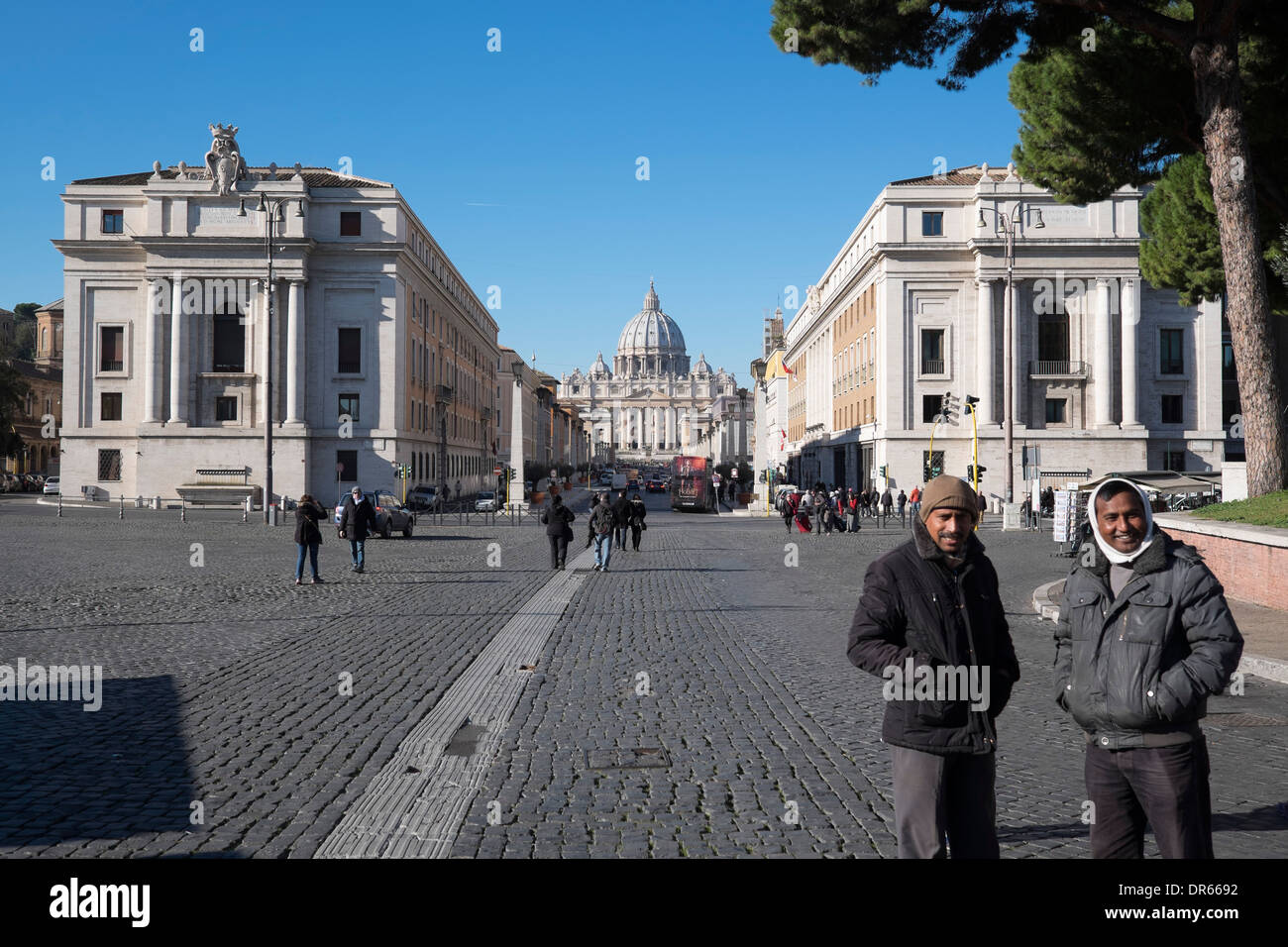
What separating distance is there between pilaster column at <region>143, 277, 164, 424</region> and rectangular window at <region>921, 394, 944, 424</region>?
36.1m

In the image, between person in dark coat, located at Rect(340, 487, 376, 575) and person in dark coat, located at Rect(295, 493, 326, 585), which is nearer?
person in dark coat, located at Rect(295, 493, 326, 585)

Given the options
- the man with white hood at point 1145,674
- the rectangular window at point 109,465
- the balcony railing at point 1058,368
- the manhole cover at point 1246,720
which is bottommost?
the manhole cover at point 1246,720

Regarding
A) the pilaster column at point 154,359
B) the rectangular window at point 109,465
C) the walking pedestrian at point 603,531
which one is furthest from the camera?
the rectangular window at point 109,465

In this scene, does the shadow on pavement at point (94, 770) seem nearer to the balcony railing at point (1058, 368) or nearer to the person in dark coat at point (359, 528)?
the person in dark coat at point (359, 528)

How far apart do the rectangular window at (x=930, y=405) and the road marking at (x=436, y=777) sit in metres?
43.2

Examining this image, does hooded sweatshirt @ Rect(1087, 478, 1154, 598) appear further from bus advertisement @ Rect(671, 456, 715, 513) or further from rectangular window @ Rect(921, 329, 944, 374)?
bus advertisement @ Rect(671, 456, 715, 513)

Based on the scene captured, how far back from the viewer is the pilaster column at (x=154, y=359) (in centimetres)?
5331

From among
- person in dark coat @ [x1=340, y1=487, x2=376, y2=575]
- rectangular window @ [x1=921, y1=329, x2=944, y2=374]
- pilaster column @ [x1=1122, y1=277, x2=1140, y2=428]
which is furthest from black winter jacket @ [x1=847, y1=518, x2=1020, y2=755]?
pilaster column @ [x1=1122, y1=277, x2=1140, y2=428]

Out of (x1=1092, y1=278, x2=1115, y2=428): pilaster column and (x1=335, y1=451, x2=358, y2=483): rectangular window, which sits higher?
(x1=1092, y1=278, x2=1115, y2=428): pilaster column

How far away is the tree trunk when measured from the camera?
16.2 meters

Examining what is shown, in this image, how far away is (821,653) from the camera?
10.8m

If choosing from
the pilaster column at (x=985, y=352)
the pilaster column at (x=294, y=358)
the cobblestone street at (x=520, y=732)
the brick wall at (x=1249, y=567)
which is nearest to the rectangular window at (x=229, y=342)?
the pilaster column at (x=294, y=358)

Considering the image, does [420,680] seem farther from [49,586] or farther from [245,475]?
[245,475]

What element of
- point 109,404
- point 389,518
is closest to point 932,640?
point 389,518
